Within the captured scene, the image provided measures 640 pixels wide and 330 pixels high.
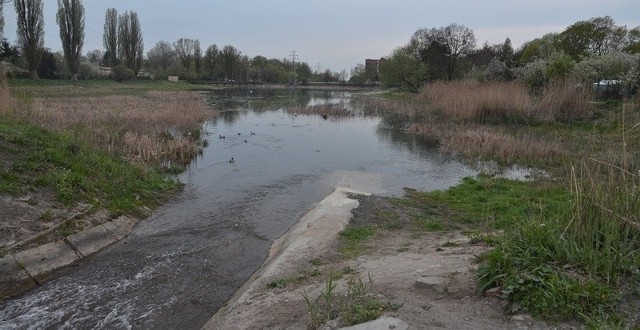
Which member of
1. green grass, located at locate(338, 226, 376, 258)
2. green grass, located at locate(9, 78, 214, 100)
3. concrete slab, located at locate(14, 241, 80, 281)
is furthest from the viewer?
green grass, located at locate(9, 78, 214, 100)

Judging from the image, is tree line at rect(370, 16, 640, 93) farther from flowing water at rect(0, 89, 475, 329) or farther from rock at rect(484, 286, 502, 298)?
rock at rect(484, 286, 502, 298)

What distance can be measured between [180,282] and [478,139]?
16.6 meters

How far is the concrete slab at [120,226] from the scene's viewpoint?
9570 millimetres

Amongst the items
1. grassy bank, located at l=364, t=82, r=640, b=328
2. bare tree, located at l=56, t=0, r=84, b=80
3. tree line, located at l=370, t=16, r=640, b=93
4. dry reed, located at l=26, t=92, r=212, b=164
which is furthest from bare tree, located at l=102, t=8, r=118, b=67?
grassy bank, located at l=364, t=82, r=640, b=328

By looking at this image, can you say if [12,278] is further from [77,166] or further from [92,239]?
[77,166]

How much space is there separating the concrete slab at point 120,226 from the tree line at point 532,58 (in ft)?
88.1

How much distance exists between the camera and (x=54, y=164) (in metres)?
10.9

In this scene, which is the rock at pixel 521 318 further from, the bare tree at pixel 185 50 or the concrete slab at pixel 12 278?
A: the bare tree at pixel 185 50

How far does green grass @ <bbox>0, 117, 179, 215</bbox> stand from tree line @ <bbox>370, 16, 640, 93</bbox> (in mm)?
25948

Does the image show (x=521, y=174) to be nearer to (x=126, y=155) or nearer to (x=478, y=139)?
(x=478, y=139)

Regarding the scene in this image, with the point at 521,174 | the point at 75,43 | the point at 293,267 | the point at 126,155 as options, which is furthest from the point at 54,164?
the point at 75,43

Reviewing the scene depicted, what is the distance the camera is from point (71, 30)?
5722 centimetres

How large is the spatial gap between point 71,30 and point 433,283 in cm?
6450

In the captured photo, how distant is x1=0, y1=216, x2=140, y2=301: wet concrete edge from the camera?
7098 millimetres
